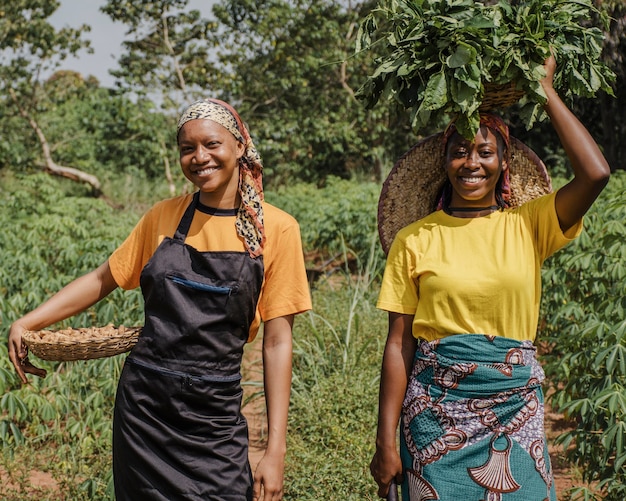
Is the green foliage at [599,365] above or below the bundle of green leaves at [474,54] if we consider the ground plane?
below

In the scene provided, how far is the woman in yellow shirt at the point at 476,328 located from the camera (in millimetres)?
1713

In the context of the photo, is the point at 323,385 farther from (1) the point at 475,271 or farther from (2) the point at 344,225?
(2) the point at 344,225

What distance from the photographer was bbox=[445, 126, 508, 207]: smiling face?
1.79 metres

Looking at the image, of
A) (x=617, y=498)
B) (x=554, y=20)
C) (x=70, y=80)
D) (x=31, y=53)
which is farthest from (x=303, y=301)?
(x=70, y=80)

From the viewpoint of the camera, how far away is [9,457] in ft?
11.0

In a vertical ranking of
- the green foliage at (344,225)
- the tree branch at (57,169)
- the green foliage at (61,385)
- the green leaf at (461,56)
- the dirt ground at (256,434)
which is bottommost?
the dirt ground at (256,434)

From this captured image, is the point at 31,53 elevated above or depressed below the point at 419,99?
above

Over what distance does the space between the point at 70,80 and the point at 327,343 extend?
400 inches

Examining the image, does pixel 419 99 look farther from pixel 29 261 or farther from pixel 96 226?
pixel 96 226

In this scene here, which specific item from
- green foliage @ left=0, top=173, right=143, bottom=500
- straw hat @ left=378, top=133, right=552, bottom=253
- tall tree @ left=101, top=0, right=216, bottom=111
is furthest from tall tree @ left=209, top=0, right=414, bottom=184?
straw hat @ left=378, top=133, right=552, bottom=253

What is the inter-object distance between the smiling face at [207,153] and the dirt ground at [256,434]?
5.79ft

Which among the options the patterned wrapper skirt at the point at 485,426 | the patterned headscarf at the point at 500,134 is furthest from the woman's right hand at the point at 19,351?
the patterned headscarf at the point at 500,134

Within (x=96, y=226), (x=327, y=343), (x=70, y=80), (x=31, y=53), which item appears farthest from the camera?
(x=70, y=80)

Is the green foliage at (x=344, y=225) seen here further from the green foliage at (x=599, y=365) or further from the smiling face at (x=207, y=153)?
the smiling face at (x=207, y=153)
